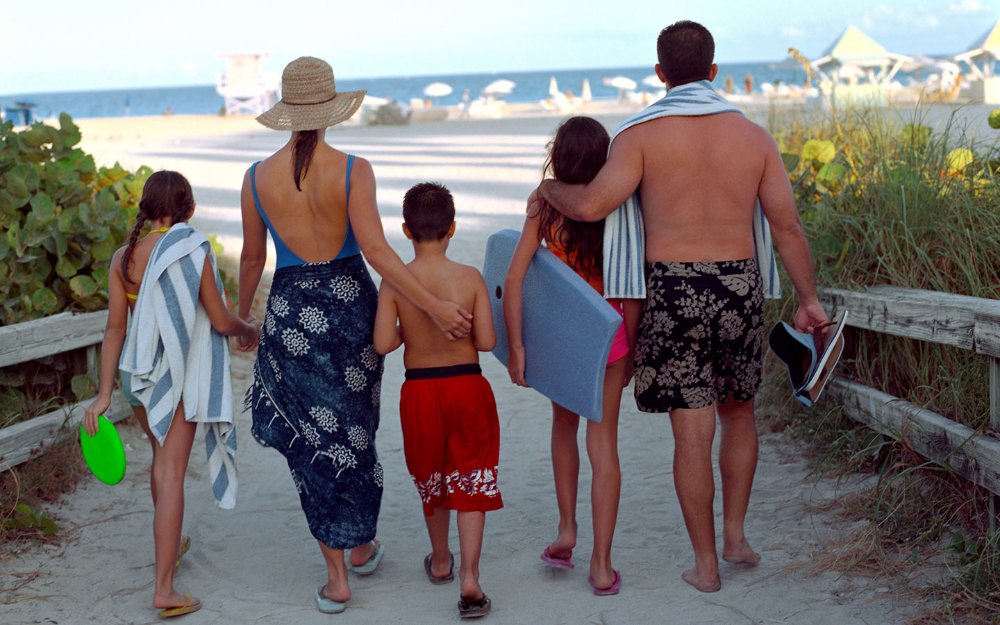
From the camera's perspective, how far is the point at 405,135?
85.4 feet

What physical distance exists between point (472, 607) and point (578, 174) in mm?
1568

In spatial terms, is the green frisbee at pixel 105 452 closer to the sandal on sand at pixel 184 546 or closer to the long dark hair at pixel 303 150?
the sandal on sand at pixel 184 546

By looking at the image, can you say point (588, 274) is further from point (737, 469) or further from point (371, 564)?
point (371, 564)

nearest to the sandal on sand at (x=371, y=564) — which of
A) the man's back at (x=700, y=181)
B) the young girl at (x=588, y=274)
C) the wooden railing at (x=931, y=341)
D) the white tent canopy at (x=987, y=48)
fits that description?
the young girl at (x=588, y=274)

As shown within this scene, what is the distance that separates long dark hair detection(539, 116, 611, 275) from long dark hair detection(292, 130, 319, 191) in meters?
0.82

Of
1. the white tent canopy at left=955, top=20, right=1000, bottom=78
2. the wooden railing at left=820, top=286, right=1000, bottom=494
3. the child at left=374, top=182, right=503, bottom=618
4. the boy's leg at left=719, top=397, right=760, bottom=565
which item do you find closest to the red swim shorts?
the child at left=374, top=182, right=503, bottom=618

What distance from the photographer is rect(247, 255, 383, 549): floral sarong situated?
382 cm

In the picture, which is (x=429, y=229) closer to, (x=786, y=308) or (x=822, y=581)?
(x=822, y=581)

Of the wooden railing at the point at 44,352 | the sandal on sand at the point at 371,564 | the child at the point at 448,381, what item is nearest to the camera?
the child at the point at 448,381

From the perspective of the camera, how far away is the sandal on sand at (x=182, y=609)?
3.84 metres

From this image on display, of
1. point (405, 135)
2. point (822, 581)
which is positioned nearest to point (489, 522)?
point (822, 581)

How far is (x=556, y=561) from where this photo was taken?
13.7ft

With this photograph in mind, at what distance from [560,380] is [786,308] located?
232 centimetres

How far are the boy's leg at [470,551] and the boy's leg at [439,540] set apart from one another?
165 mm
